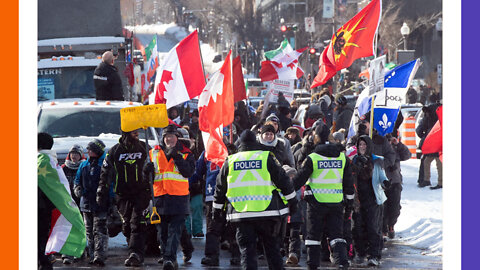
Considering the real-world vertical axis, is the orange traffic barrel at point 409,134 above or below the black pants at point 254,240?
above

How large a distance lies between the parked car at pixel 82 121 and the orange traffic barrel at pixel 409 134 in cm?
1281

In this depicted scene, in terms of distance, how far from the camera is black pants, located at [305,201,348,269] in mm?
10453

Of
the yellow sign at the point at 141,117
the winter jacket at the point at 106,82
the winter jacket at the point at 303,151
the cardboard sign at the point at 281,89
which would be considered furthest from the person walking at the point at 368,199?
the cardboard sign at the point at 281,89

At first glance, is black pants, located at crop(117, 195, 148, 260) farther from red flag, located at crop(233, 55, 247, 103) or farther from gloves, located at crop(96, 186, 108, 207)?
red flag, located at crop(233, 55, 247, 103)

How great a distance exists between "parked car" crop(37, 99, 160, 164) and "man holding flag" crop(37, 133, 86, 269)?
4.84 m

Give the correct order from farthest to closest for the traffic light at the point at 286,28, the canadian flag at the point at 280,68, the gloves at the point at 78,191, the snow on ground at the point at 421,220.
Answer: the traffic light at the point at 286,28
the canadian flag at the point at 280,68
the snow on ground at the point at 421,220
the gloves at the point at 78,191

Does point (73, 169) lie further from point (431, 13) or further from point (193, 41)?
point (431, 13)

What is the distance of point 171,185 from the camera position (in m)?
10.9

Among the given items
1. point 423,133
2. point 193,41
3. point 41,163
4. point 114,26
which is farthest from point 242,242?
point 114,26

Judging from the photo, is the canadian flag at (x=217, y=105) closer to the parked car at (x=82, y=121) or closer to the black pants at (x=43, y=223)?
the parked car at (x=82, y=121)

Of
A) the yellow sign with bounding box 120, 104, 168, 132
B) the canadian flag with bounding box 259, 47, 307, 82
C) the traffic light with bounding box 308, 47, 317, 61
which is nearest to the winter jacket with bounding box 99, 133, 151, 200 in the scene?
the yellow sign with bounding box 120, 104, 168, 132

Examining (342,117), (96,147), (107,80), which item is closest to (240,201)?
(96,147)

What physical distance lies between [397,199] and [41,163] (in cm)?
665

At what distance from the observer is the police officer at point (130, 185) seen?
36.2ft
